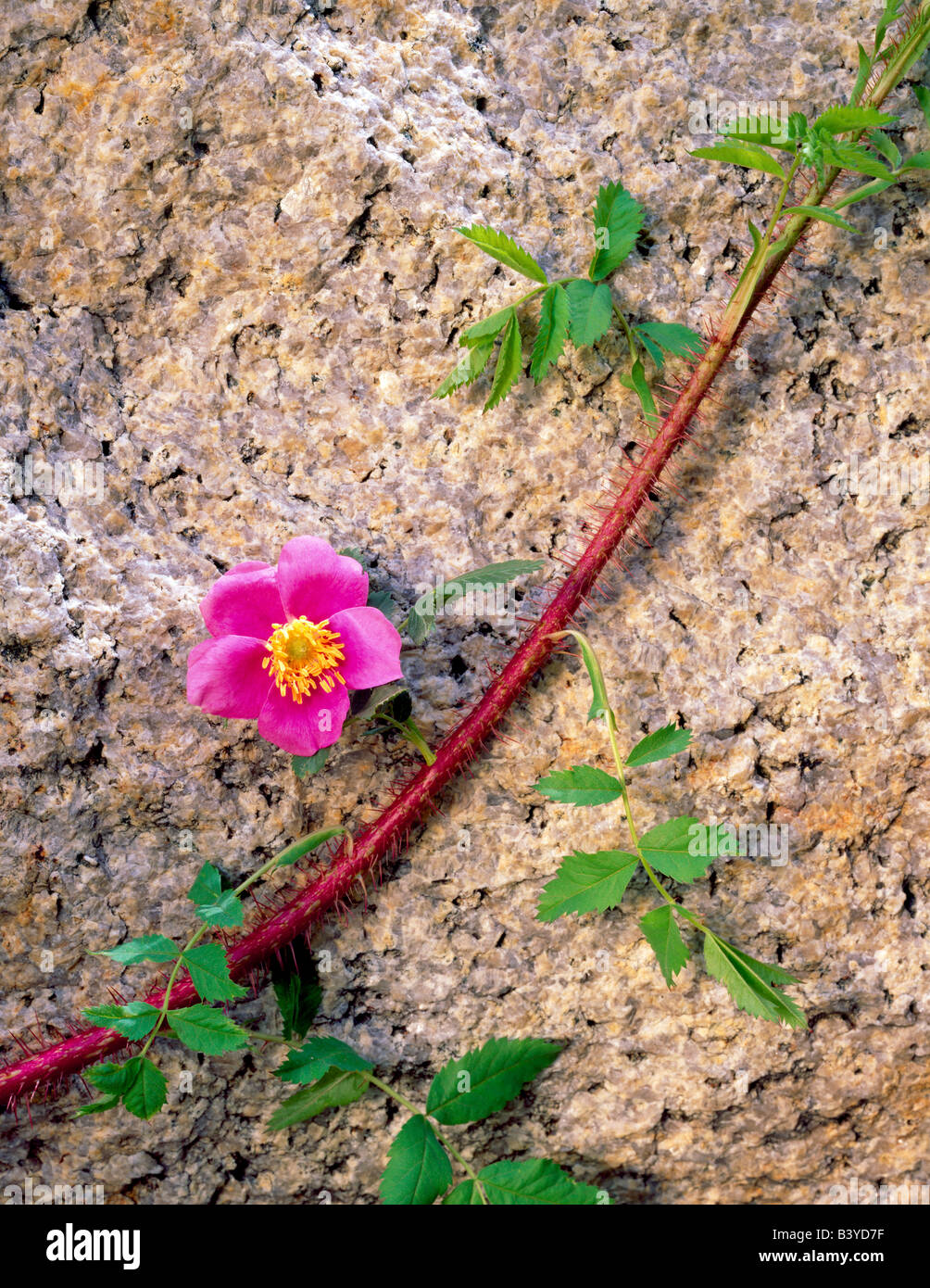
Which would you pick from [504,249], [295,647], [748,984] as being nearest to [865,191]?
[504,249]

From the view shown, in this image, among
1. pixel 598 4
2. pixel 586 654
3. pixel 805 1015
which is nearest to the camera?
pixel 586 654

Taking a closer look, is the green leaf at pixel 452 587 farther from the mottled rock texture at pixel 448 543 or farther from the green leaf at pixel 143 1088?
the green leaf at pixel 143 1088

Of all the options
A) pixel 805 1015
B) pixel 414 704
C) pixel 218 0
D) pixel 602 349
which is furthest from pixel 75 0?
pixel 805 1015

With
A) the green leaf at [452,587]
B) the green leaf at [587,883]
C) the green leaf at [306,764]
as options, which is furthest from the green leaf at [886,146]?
the green leaf at [306,764]

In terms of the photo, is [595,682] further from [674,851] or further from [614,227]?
[614,227]

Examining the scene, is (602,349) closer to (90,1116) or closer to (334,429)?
(334,429)

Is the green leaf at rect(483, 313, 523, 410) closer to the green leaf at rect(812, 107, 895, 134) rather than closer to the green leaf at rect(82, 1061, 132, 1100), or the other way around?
the green leaf at rect(812, 107, 895, 134)
